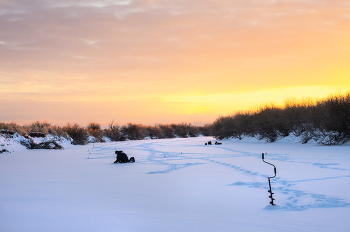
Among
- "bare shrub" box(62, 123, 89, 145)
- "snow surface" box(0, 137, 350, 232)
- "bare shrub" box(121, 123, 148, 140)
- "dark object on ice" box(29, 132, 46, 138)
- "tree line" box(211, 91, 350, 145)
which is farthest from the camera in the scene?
"bare shrub" box(121, 123, 148, 140)

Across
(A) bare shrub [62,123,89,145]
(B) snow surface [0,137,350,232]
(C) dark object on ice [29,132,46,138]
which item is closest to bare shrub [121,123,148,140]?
(A) bare shrub [62,123,89,145]

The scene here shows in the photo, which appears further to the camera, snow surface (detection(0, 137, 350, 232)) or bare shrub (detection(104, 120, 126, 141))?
bare shrub (detection(104, 120, 126, 141))

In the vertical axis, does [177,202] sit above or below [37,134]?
below

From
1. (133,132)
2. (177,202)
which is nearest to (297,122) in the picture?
(177,202)

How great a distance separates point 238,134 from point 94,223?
25.2 metres

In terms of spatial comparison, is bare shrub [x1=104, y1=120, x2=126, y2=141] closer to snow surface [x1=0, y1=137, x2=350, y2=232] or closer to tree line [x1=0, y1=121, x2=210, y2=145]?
tree line [x1=0, y1=121, x2=210, y2=145]

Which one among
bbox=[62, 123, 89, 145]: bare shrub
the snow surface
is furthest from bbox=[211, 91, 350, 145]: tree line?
bbox=[62, 123, 89, 145]: bare shrub

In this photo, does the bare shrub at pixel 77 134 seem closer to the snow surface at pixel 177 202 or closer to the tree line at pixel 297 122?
the tree line at pixel 297 122

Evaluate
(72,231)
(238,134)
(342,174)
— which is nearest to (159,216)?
(72,231)

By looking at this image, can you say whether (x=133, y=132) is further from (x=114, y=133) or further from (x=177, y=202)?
(x=177, y=202)

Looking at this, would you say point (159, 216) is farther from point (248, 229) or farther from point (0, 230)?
point (0, 230)

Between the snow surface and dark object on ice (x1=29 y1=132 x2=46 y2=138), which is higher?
dark object on ice (x1=29 y1=132 x2=46 y2=138)

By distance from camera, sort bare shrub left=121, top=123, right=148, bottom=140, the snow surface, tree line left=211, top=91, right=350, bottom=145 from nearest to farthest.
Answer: the snow surface
tree line left=211, top=91, right=350, bottom=145
bare shrub left=121, top=123, right=148, bottom=140

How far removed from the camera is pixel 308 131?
58.2 feet
